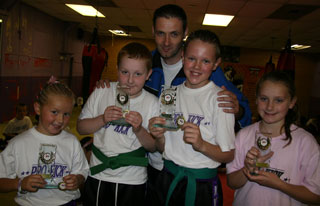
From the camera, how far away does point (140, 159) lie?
1886 mm

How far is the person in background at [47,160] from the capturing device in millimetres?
1661

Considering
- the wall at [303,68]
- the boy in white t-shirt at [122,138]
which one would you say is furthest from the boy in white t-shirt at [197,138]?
the wall at [303,68]

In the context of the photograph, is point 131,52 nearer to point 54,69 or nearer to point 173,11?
point 173,11

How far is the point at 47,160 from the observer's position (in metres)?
1.67

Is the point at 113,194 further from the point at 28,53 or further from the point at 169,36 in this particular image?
the point at 28,53

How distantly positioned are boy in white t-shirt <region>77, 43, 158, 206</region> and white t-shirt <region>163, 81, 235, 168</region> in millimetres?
230

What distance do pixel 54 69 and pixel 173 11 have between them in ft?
34.3

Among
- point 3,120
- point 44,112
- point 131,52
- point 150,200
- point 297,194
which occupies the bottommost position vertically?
point 3,120

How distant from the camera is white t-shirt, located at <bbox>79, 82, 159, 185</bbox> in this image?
6.22 ft

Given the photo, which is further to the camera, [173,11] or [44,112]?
[173,11]

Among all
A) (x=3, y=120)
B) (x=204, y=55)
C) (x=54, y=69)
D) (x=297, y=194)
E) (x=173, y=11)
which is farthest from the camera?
(x=54, y=69)

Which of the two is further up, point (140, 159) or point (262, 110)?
point (262, 110)

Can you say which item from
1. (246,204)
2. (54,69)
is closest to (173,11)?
(246,204)

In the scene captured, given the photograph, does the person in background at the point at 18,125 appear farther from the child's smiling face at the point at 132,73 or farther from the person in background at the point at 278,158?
the person in background at the point at 278,158
